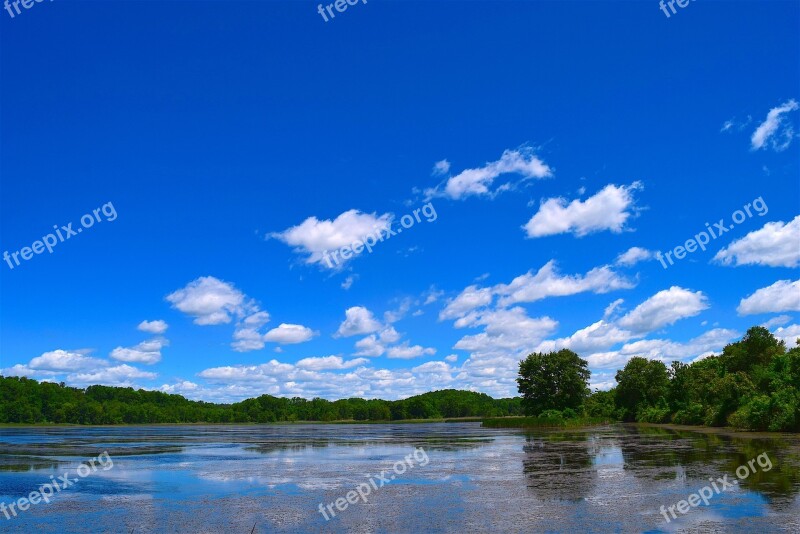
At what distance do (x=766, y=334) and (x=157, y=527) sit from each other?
112908mm

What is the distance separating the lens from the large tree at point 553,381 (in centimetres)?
10656

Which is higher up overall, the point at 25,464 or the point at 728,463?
the point at 25,464

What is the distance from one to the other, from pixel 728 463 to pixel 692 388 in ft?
232

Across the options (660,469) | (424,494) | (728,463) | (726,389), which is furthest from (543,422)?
(424,494)

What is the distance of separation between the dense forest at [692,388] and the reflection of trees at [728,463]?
1628cm

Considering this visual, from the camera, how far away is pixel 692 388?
94.6m

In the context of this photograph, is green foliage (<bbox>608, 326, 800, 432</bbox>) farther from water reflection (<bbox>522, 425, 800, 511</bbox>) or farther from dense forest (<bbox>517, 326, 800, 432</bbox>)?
water reflection (<bbox>522, 425, 800, 511</bbox>)

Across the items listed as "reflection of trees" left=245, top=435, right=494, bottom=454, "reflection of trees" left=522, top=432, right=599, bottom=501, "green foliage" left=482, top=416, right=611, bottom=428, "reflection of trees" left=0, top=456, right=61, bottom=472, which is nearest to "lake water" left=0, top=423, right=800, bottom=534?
"reflection of trees" left=522, top=432, right=599, bottom=501

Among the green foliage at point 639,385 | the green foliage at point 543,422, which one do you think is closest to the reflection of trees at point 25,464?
the green foliage at point 543,422

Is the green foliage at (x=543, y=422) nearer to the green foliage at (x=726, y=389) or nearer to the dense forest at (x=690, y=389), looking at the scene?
the dense forest at (x=690, y=389)

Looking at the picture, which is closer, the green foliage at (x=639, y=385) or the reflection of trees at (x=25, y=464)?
the reflection of trees at (x=25, y=464)

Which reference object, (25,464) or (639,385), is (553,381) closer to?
(639,385)

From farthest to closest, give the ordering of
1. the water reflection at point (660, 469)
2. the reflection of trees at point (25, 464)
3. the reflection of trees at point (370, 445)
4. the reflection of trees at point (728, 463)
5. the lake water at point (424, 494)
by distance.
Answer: the reflection of trees at point (370, 445), the reflection of trees at point (25, 464), the water reflection at point (660, 469), the reflection of trees at point (728, 463), the lake water at point (424, 494)

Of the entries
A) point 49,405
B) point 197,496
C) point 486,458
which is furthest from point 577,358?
point 49,405
